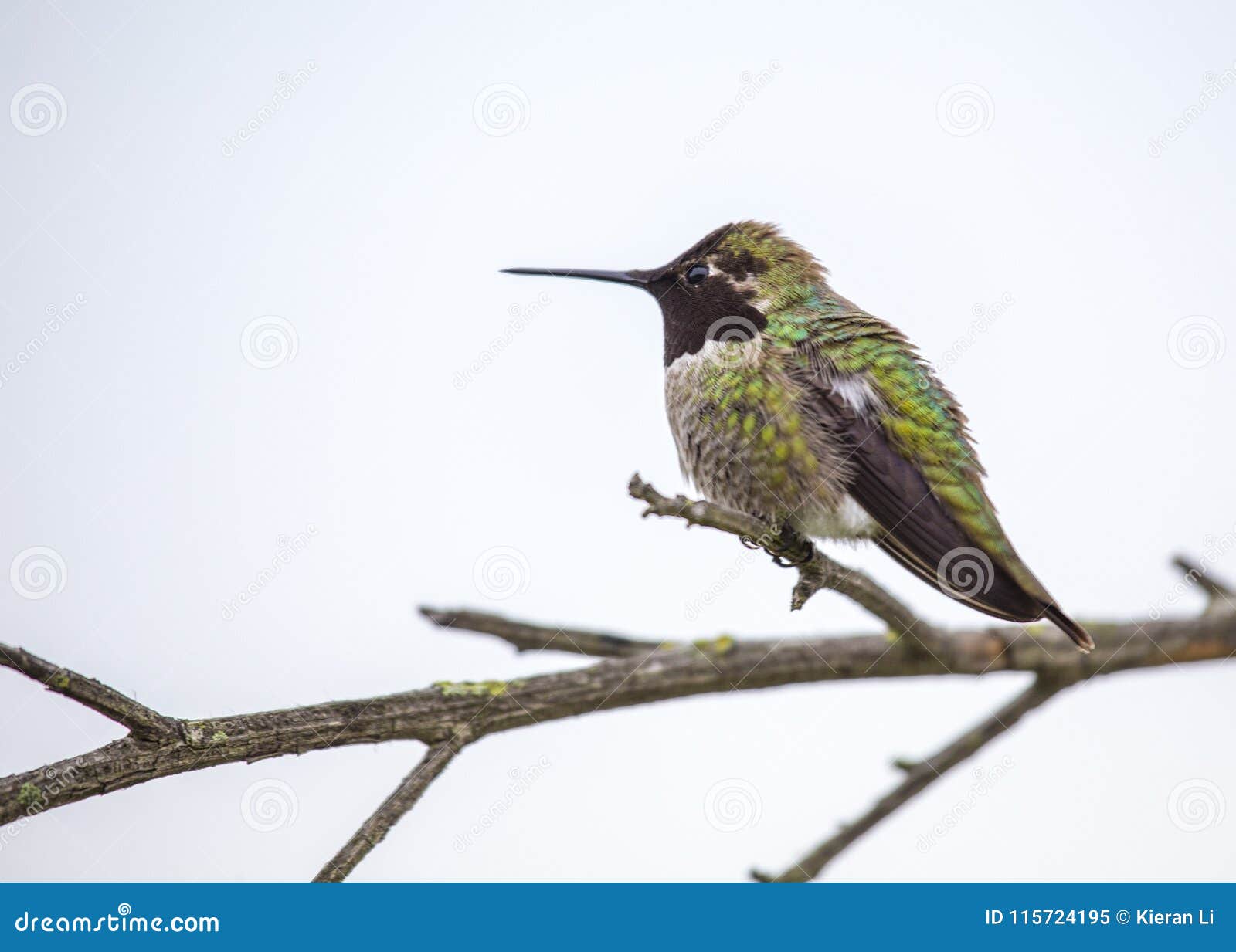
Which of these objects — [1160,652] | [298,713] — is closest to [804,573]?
[298,713]

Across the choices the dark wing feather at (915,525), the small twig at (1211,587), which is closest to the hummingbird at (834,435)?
the dark wing feather at (915,525)

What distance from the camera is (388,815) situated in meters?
3.57

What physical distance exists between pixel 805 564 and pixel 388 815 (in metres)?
→ 1.78

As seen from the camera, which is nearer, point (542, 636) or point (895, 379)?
point (542, 636)

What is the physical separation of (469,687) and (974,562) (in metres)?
2.17

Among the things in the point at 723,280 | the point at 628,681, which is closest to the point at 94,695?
the point at 628,681

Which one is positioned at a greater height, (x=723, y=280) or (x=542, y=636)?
(x=723, y=280)

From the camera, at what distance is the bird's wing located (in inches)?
191

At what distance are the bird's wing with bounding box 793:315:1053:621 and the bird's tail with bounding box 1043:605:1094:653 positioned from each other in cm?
4

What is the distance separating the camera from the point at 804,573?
441 centimetres

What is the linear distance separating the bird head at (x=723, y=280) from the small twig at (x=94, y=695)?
327cm

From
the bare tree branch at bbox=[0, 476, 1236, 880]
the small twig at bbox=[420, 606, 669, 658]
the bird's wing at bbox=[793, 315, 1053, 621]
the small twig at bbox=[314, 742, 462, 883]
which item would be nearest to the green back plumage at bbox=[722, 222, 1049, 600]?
the bird's wing at bbox=[793, 315, 1053, 621]

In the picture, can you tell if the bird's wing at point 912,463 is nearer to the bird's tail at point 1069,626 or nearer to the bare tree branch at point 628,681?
the bird's tail at point 1069,626

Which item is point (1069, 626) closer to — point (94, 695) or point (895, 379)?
point (895, 379)
